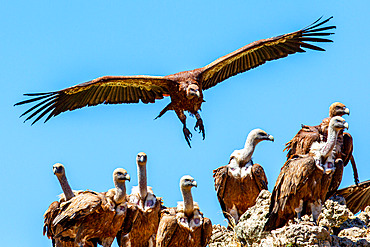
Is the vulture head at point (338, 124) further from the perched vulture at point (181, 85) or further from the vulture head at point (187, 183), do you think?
the perched vulture at point (181, 85)

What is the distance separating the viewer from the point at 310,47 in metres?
16.9

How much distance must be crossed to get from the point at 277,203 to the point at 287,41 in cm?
606

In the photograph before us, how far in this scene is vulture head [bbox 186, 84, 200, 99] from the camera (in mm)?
15891

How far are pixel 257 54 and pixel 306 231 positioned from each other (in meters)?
7.07

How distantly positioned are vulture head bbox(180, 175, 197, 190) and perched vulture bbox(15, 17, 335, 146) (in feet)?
10.5

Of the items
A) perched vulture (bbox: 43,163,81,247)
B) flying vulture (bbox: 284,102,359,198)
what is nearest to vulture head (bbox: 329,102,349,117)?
flying vulture (bbox: 284,102,359,198)

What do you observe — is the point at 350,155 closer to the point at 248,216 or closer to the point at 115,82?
the point at 248,216

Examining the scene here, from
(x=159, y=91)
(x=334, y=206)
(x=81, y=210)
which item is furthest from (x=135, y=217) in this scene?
(x=159, y=91)

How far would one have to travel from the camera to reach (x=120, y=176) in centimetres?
1318

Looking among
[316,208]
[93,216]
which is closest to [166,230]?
[93,216]

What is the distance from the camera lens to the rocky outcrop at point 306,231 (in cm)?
1043

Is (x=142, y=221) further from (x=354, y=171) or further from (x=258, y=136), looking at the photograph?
(x=354, y=171)

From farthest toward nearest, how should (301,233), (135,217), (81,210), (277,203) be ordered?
(135,217) → (81,210) → (277,203) → (301,233)

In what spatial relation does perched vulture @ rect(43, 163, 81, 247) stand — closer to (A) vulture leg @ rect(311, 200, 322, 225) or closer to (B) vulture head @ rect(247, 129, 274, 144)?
(B) vulture head @ rect(247, 129, 274, 144)
